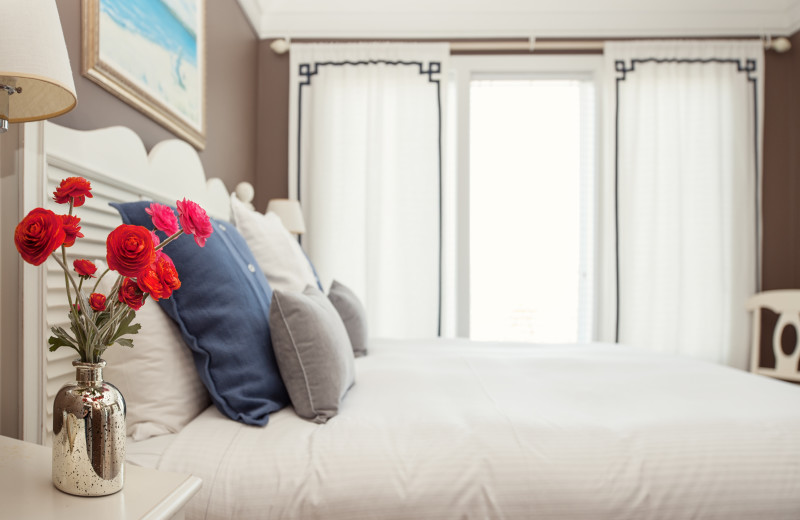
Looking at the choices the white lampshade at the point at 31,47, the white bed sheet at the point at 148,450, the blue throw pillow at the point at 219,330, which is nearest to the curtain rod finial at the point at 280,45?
the blue throw pillow at the point at 219,330

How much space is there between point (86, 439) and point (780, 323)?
340 centimetres

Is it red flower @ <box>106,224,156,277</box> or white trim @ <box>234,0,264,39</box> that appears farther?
white trim @ <box>234,0,264,39</box>

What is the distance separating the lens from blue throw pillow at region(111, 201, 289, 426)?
1.08 meters

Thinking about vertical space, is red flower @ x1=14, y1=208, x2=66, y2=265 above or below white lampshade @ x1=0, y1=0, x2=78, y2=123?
below

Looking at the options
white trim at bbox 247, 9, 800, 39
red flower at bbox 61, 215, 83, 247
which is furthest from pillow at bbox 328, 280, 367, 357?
white trim at bbox 247, 9, 800, 39

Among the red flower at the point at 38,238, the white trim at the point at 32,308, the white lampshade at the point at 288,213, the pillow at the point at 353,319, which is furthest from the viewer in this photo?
the white lampshade at the point at 288,213

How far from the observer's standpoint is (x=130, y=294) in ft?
2.13

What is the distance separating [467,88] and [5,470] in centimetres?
313

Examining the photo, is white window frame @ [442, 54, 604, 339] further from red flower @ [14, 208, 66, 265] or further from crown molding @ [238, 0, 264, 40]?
red flower @ [14, 208, 66, 265]

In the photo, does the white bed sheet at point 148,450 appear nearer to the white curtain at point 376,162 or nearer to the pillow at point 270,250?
the pillow at point 270,250

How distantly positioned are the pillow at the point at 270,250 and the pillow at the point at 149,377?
0.58m

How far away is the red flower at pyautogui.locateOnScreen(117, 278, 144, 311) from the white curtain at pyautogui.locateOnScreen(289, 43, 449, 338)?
8.29 ft

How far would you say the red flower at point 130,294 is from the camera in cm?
65

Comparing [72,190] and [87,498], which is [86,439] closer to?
[87,498]
